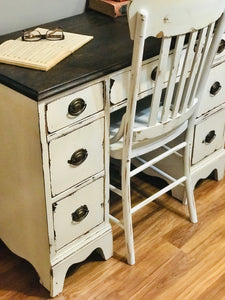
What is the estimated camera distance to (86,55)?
1.47m

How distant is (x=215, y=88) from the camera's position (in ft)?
6.34

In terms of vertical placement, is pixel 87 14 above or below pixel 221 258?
above

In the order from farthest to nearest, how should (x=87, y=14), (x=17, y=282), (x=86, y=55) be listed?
(x=87, y=14) → (x=17, y=282) → (x=86, y=55)

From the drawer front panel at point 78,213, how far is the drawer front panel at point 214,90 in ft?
1.94

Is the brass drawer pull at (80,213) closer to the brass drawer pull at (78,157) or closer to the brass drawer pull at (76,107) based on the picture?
the brass drawer pull at (78,157)

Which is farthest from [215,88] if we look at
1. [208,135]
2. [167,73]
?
[167,73]

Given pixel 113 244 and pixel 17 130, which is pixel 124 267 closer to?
pixel 113 244

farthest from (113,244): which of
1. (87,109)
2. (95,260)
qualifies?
(87,109)

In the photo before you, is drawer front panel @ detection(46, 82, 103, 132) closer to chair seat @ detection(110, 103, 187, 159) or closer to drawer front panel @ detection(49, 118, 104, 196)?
drawer front panel @ detection(49, 118, 104, 196)

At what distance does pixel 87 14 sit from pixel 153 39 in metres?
0.37

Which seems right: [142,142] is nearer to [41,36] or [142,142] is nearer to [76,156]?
[76,156]

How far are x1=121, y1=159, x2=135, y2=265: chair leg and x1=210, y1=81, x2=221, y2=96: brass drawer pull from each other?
0.56 m

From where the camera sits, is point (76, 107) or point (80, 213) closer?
point (76, 107)

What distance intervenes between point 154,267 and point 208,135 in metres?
0.63
